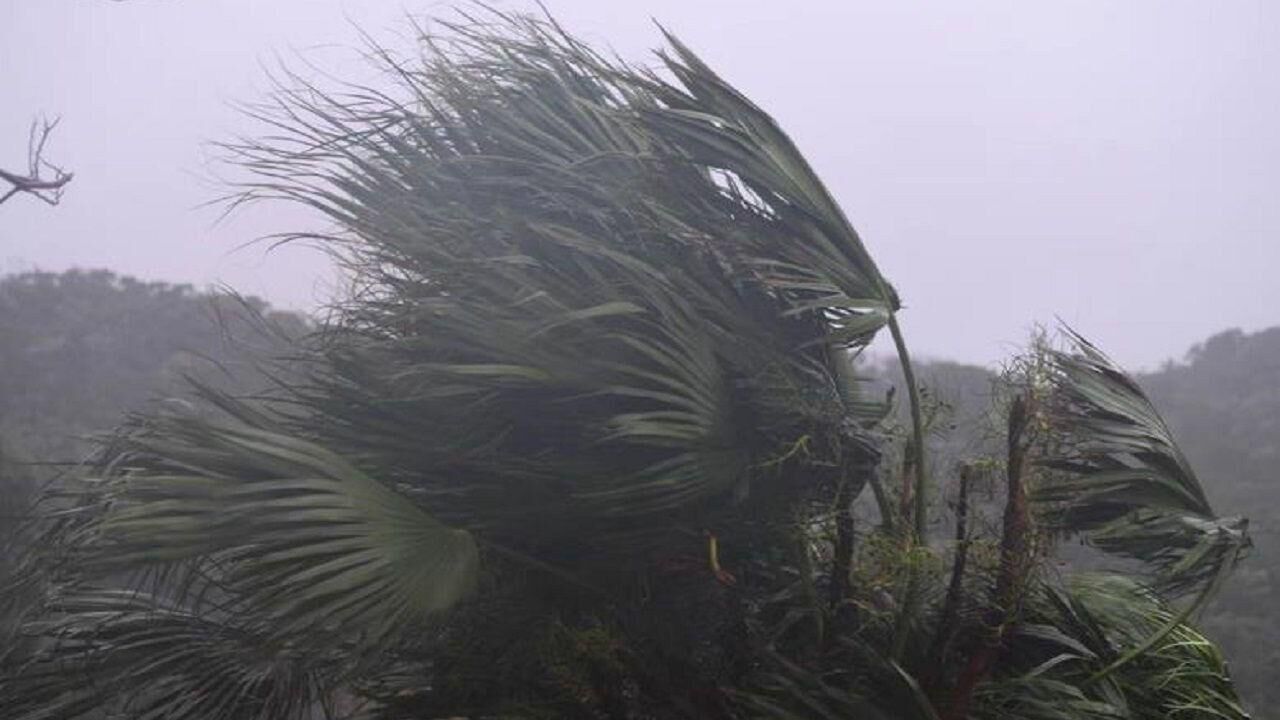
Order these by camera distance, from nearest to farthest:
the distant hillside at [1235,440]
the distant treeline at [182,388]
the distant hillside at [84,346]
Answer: the distant hillside at [1235,440]
the distant treeline at [182,388]
the distant hillside at [84,346]

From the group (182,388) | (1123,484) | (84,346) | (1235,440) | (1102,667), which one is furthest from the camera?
(84,346)

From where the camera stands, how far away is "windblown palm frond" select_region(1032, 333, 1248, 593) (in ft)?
12.6

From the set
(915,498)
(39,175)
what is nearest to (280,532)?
(915,498)

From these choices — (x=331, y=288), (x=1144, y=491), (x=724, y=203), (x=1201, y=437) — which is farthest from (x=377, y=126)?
(x=1201, y=437)

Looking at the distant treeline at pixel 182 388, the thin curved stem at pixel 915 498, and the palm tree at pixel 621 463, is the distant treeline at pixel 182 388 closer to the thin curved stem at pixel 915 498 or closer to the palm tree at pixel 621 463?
the palm tree at pixel 621 463

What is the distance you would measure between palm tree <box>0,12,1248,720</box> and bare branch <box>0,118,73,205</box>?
336cm

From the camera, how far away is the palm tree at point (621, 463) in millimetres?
3518

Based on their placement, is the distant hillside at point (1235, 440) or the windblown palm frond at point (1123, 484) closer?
the windblown palm frond at point (1123, 484)

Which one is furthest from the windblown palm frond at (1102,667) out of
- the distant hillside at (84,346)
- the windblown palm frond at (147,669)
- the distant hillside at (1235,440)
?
the distant hillside at (84,346)

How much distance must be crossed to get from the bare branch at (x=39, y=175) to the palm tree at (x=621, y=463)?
132 inches

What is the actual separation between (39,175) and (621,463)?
4969mm

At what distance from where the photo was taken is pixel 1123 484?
12.6 ft

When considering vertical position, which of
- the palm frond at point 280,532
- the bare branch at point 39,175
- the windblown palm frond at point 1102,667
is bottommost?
the windblown palm frond at point 1102,667

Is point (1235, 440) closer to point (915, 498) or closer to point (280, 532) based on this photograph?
point (915, 498)
